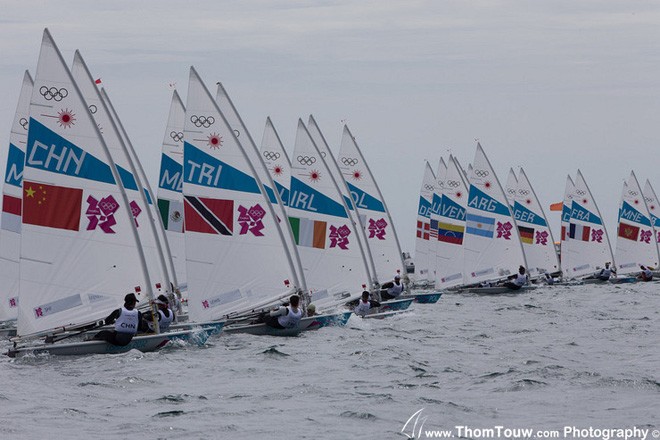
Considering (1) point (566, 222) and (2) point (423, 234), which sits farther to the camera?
(2) point (423, 234)

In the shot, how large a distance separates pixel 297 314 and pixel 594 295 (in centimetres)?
2799

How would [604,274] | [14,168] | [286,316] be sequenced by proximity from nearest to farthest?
1. [286,316]
2. [14,168]
3. [604,274]

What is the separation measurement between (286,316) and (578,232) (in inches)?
1660

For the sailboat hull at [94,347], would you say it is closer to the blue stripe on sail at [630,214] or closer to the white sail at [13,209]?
the white sail at [13,209]

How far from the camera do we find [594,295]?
184ft

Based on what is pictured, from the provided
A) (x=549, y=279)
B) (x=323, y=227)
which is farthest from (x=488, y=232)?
(x=323, y=227)

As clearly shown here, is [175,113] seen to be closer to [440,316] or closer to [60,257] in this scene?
[440,316]

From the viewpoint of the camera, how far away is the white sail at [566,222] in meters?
69.8

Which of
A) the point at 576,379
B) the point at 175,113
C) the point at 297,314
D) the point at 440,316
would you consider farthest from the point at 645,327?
the point at 175,113

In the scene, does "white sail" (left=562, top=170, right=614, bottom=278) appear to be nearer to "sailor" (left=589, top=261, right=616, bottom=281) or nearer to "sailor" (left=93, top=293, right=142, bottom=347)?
"sailor" (left=589, top=261, right=616, bottom=281)

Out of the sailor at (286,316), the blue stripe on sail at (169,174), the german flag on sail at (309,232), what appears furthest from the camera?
the blue stripe on sail at (169,174)

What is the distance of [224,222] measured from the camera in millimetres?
31750

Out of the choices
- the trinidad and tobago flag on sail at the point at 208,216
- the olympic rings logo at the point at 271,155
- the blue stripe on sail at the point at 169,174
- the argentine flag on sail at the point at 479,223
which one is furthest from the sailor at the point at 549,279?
the trinidad and tobago flag on sail at the point at 208,216

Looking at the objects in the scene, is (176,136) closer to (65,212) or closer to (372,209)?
(372,209)
